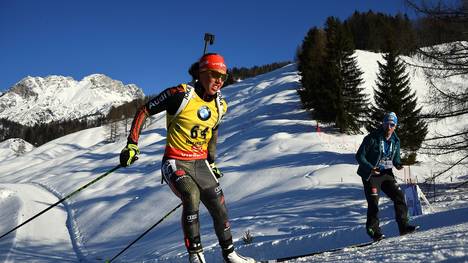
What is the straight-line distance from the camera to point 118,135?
87438 mm

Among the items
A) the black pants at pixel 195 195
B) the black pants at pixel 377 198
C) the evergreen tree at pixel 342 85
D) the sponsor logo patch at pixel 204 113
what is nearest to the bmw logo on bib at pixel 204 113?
the sponsor logo patch at pixel 204 113

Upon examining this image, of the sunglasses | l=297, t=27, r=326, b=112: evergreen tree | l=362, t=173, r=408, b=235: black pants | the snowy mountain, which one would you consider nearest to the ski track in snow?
l=362, t=173, r=408, b=235: black pants

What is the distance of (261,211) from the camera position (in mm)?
14781

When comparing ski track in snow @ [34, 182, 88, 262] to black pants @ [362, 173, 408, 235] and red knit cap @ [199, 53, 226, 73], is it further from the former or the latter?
red knit cap @ [199, 53, 226, 73]

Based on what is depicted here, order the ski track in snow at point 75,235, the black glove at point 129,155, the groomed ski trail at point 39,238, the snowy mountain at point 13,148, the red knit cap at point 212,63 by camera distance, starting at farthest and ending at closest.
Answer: the snowy mountain at point 13,148
the ski track in snow at point 75,235
the groomed ski trail at point 39,238
the red knit cap at point 212,63
the black glove at point 129,155

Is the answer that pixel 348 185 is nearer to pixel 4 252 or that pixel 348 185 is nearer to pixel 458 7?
pixel 458 7

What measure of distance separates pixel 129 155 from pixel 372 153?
3989mm

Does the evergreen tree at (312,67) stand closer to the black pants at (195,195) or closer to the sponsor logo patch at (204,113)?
the sponsor logo patch at (204,113)

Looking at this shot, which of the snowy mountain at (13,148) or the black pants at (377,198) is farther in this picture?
the snowy mountain at (13,148)

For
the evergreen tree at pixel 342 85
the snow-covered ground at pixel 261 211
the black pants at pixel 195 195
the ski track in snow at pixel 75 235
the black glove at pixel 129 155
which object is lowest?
the ski track in snow at pixel 75 235

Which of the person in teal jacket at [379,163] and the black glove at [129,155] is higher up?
the black glove at [129,155]

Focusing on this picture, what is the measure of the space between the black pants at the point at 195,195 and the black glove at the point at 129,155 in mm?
394

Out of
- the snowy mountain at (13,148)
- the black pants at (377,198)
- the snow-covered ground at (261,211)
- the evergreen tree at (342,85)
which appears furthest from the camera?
the snowy mountain at (13,148)

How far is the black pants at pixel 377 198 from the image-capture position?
612cm
